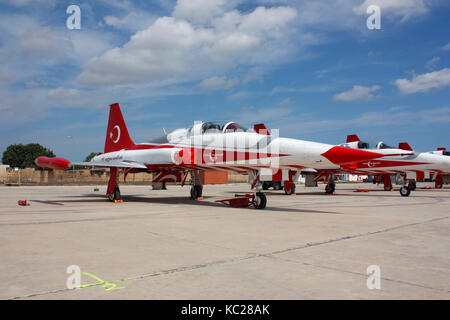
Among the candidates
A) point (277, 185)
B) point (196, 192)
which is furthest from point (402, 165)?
point (196, 192)

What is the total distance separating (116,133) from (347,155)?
11.8 m

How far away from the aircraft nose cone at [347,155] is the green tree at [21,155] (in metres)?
86.8

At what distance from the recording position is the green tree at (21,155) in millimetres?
81312

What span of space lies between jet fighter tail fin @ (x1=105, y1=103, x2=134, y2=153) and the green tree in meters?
75.1

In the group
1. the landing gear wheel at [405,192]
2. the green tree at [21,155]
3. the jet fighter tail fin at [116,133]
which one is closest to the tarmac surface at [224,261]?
the jet fighter tail fin at [116,133]

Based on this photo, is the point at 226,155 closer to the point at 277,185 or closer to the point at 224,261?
the point at 224,261

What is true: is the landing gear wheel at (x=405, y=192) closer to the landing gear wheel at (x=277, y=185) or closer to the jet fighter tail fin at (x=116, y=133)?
the landing gear wheel at (x=277, y=185)

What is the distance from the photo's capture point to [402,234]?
6.18 m

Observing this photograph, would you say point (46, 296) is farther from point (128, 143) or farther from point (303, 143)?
point (128, 143)

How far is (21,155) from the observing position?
81.8 m

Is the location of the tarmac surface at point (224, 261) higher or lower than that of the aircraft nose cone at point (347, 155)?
lower

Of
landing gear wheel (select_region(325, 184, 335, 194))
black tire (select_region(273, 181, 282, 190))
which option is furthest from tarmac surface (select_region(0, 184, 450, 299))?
black tire (select_region(273, 181, 282, 190))

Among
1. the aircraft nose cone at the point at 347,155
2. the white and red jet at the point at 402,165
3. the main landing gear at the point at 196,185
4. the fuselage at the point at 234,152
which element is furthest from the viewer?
the white and red jet at the point at 402,165

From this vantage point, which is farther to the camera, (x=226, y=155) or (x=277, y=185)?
(x=277, y=185)
